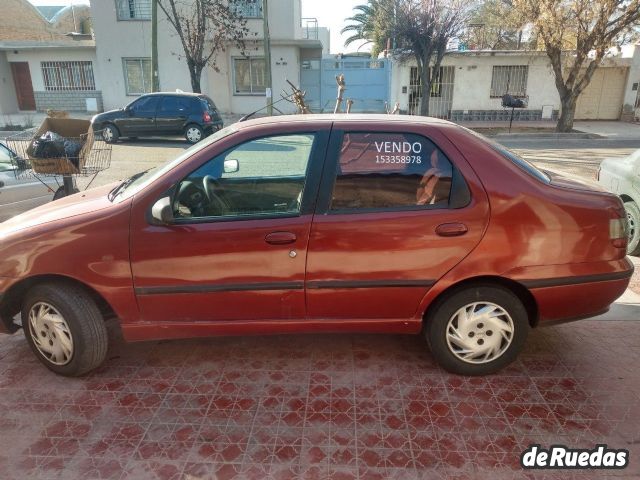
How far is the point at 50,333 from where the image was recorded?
3248mm

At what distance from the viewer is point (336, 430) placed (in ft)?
9.22

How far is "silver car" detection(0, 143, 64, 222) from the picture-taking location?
6.11 m

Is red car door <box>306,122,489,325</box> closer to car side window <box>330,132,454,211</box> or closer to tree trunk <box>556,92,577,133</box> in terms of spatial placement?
car side window <box>330,132,454,211</box>

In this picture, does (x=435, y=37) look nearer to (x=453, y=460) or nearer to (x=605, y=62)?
(x=605, y=62)

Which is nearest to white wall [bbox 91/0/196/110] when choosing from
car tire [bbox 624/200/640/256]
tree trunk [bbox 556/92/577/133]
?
tree trunk [bbox 556/92/577/133]

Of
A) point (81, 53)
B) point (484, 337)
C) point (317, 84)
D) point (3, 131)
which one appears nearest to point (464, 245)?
point (484, 337)

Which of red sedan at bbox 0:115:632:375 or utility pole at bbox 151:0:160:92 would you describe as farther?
utility pole at bbox 151:0:160:92

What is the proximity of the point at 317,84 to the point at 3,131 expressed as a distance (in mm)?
13497

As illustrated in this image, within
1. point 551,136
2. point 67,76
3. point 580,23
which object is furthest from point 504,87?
point 67,76

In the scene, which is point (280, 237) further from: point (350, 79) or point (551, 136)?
point (350, 79)

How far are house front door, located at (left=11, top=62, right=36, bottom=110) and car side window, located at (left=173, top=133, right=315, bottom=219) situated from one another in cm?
2547

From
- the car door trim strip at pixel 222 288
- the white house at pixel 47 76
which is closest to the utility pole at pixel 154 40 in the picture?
the white house at pixel 47 76

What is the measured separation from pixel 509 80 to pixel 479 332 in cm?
2079

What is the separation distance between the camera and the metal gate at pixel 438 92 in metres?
21.3
